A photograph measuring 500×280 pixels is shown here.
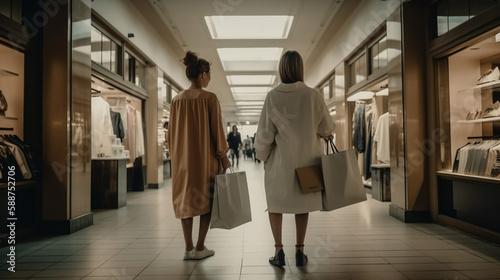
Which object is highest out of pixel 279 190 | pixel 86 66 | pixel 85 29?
pixel 85 29

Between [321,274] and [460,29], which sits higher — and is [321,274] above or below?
below

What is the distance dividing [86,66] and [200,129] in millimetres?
2374

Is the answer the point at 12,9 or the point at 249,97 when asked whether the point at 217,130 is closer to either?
the point at 12,9

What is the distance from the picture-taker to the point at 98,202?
17.4 feet

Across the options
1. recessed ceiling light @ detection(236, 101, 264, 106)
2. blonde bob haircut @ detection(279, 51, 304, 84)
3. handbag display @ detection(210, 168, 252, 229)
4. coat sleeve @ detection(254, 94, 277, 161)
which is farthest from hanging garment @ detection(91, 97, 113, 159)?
recessed ceiling light @ detection(236, 101, 264, 106)

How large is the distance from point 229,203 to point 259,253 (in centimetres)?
69

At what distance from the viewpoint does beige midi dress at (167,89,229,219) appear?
102 inches

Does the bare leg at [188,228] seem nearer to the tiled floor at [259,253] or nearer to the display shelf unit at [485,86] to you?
the tiled floor at [259,253]

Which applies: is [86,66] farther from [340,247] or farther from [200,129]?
[340,247]

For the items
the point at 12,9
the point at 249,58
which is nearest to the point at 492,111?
the point at 12,9

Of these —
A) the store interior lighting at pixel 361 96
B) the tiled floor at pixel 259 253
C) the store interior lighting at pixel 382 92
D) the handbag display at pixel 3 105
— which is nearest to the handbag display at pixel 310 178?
the tiled floor at pixel 259 253

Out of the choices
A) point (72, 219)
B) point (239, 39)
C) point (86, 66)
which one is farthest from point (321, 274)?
point (239, 39)

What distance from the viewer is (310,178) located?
7.66 ft

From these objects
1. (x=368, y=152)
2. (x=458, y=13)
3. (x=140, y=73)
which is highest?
(x=140, y=73)
